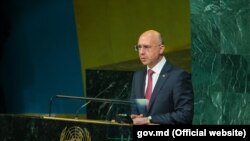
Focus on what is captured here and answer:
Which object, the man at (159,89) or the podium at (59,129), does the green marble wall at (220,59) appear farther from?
the podium at (59,129)

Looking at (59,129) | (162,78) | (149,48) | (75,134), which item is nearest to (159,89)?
(162,78)

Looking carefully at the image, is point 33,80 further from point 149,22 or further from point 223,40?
point 223,40

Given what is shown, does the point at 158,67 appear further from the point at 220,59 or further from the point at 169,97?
the point at 220,59

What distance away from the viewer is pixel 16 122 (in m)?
4.59

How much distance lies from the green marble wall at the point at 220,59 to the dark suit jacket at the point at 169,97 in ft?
5.94

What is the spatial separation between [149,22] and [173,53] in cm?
53

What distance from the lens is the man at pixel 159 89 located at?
12.9ft

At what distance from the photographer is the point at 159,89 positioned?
4078 millimetres

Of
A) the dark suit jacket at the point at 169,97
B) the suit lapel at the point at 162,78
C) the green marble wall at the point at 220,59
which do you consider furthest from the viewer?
the green marble wall at the point at 220,59

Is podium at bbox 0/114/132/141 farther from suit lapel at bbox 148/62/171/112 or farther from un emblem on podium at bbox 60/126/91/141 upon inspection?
suit lapel at bbox 148/62/171/112

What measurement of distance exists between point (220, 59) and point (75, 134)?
2203mm

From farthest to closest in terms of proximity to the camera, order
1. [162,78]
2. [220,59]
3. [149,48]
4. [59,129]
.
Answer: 1. [220,59]
2. [59,129]
3. [162,78]
4. [149,48]

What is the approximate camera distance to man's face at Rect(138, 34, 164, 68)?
4.00 meters

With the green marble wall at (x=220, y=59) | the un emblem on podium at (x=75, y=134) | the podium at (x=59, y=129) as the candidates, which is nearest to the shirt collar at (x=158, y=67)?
the podium at (x=59, y=129)
